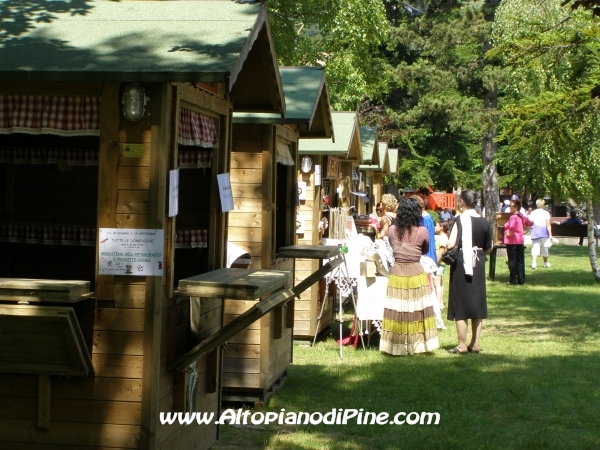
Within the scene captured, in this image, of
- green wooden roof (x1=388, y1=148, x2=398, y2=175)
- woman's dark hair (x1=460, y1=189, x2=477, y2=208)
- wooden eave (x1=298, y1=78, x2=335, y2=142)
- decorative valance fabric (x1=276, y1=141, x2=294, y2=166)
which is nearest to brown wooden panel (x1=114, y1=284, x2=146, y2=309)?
decorative valance fabric (x1=276, y1=141, x2=294, y2=166)

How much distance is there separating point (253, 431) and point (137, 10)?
12.2 feet

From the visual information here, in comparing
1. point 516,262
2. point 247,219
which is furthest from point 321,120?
point 516,262

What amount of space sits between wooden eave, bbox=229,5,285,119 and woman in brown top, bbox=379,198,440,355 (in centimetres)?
400

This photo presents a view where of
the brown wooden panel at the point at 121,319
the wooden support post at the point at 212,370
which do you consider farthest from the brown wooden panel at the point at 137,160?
the wooden support post at the point at 212,370

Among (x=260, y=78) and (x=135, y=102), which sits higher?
(x=260, y=78)

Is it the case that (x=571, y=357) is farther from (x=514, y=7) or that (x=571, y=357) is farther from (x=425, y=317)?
(x=514, y=7)

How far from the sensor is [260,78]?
7.05 meters

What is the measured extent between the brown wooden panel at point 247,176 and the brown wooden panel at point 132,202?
3.44 meters

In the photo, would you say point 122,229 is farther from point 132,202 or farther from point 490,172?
point 490,172

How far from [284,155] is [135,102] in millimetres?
4198

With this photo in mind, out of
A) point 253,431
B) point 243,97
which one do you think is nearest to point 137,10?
point 243,97

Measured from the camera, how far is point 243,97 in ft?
24.5

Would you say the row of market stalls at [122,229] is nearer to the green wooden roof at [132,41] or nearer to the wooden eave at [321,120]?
the green wooden roof at [132,41]

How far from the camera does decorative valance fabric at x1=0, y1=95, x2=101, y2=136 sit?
5582mm
